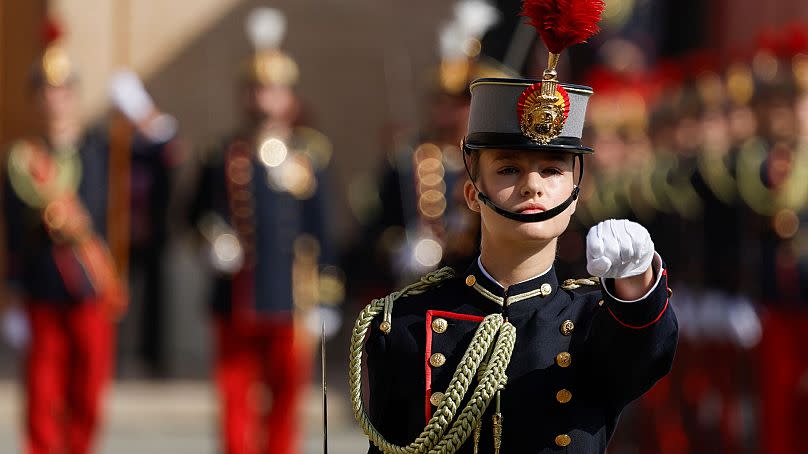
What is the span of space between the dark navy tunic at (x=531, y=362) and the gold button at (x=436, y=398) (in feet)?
0.03

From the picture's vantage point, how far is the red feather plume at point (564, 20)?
3584 millimetres

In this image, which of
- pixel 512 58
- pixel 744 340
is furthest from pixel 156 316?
pixel 512 58

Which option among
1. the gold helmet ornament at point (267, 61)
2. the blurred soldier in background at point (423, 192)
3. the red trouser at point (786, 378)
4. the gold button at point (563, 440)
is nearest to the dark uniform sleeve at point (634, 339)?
the gold button at point (563, 440)

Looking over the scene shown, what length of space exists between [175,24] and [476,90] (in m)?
8.55

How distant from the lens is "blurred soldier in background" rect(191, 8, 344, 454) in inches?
335

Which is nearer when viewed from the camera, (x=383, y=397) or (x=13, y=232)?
(x=383, y=397)

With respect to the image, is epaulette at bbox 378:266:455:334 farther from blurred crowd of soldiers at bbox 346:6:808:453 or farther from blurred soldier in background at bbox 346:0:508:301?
blurred soldier in background at bbox 346:0:508:301

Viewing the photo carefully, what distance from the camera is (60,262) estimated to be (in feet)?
27.6

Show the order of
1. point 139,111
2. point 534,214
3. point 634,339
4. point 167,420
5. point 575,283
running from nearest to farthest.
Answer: point 634,339
point 534,214
point 575,283
point 139,111
point 167,420

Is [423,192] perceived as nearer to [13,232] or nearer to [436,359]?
[13,232]

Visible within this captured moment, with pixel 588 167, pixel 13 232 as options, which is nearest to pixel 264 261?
pixel 13 232

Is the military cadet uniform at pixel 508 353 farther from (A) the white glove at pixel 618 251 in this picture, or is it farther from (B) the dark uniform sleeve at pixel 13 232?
(B) the dark uniform sleeve at pixel 13 232

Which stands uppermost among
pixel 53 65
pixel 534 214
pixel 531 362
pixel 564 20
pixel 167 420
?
pixel 53 65

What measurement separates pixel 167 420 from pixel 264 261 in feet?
8.14
